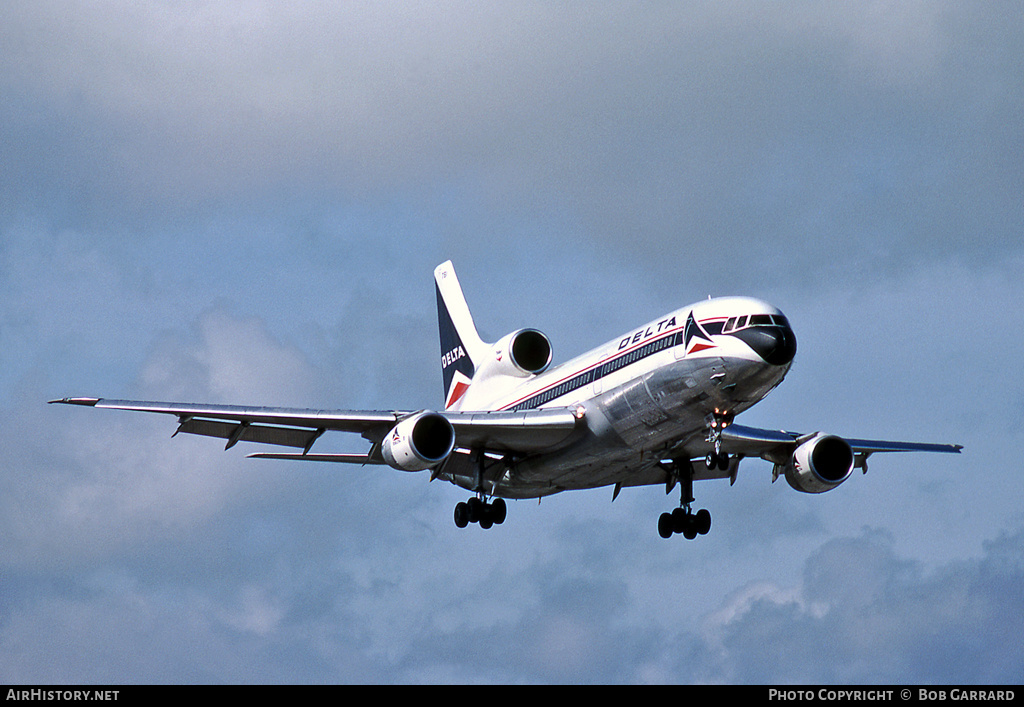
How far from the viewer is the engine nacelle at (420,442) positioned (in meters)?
42.2

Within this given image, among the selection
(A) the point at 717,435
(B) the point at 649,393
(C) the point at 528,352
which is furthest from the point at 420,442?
(A) the point at 717,435

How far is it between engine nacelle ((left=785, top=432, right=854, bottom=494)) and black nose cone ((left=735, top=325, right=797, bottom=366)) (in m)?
9.13

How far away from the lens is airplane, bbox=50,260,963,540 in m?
38.8

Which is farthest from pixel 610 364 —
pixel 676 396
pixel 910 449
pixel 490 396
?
pixel 910 449

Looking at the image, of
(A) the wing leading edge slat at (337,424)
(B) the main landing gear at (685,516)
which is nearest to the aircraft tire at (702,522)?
(B) the main landing gear at (685,516)

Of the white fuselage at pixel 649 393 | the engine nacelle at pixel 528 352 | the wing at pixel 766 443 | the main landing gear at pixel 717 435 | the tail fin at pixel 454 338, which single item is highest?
the tail fin at pixel 454 338

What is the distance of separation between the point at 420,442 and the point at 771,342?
11.1 meters

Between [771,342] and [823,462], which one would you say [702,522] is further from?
[771,342]

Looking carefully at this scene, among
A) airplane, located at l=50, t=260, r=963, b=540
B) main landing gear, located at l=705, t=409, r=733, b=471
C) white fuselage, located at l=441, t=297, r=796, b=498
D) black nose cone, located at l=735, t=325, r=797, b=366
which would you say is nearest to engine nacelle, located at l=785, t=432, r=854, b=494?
airplane, located at l=50, t=260, r=963, b=540

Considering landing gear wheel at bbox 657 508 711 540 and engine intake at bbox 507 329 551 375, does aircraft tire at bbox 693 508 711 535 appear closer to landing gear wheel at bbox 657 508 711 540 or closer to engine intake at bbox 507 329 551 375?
landing gear wheel at bbox 657 508 711 540

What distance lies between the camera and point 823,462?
46781 mm

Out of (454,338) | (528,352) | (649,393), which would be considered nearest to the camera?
(649,393)

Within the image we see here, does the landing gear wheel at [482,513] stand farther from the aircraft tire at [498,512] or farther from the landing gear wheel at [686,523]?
the landing gear wheel at [686,523]

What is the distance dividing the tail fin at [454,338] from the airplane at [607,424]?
11.9 ft
